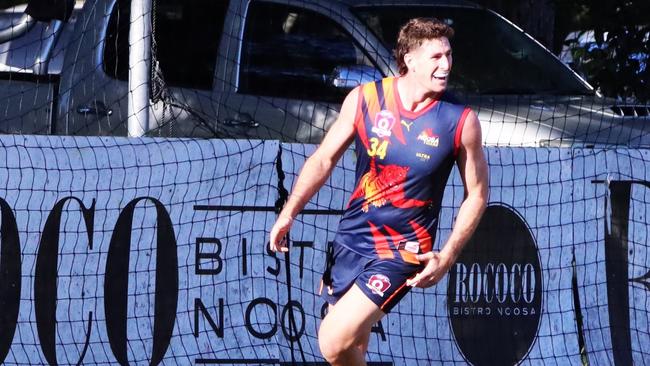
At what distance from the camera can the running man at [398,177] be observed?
5379mm

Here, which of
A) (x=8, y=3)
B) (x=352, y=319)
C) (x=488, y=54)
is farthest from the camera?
(x=8, y=3)

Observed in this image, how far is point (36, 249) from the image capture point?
658 centimetres

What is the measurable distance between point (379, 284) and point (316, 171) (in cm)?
56

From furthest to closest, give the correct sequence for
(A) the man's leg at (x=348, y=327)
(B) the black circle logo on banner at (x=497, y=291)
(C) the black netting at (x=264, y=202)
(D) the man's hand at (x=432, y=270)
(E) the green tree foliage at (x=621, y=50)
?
(E) the green tree foliage at (x=621, y=50), (B) the black circle logo on banner at (x=497, y=291), (C) the black netting at (x=264, y=202), (A) the man's leg at (x=348, y=327), (D) the man's hand at (x=432, y=270)

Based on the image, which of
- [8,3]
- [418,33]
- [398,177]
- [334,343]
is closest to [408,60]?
[418,33]

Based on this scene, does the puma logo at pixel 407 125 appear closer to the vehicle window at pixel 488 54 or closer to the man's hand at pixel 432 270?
the man's hand at pixel 432 270

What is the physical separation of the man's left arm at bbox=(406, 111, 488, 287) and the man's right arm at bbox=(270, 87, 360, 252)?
508mm

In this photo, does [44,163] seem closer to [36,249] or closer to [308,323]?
[36,249]

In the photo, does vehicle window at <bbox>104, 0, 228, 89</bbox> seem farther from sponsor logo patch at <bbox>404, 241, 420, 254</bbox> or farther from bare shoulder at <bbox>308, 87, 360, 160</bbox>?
sponsor logo patch at <bbox>404, 241, 420, 254</bbox>

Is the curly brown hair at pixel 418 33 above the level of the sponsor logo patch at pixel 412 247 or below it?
above

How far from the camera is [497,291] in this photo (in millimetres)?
7223

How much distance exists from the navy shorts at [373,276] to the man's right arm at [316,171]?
0.96 ft

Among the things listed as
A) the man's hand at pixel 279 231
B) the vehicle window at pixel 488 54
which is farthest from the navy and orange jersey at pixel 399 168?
the vehicle window at pixel 488 54

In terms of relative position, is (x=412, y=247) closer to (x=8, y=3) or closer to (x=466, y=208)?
(x=466, y=208)
